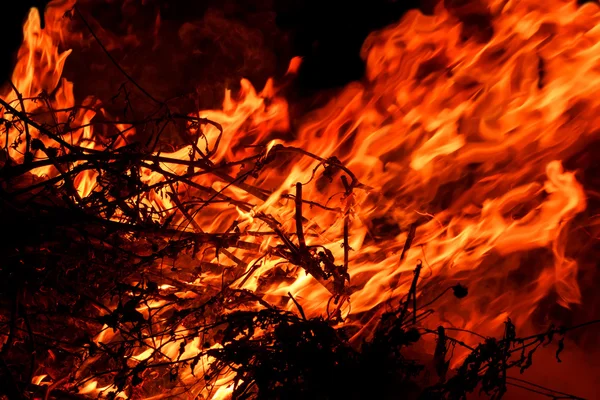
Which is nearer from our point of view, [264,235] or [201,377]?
[201,377]

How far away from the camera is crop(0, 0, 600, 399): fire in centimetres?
359

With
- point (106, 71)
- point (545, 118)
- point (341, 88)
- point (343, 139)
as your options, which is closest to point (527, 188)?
point (545, 118)

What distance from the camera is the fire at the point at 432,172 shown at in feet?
11.8

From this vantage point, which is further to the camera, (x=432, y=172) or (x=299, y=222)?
(x=432, y=172)

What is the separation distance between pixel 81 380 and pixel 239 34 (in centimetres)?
294

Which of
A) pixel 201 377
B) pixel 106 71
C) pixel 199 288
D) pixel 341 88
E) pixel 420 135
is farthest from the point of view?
pixel 106 71

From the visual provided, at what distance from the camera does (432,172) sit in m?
4.10

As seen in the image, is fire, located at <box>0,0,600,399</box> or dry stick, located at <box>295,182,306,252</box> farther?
fire, located at <box>0,0,600,399</box>

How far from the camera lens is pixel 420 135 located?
403 centimetres

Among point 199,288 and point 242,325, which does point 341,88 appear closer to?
point 199,288

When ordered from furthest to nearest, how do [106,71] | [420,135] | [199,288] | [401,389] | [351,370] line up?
1. [106,71]
2. [420,135]
3. [199,288]
4. [401,389]
5. [351,370]

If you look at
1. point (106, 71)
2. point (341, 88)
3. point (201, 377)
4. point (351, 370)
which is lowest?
point (351, 370)

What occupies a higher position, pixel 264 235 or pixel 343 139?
pixel 343 139

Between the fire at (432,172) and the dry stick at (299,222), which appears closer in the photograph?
the dry stick at (299,222)
